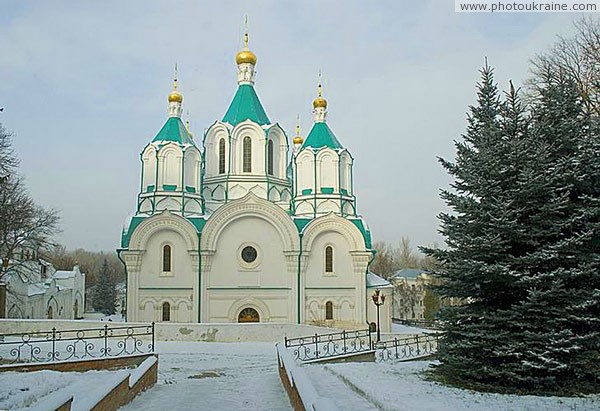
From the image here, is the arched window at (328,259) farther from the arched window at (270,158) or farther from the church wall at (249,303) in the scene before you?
the arched window at (270,158)

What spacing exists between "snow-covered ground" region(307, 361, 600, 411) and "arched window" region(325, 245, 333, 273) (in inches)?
750

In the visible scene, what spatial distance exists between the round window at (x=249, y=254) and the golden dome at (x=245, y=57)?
36.9ft

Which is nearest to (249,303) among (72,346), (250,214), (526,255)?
(250,214)

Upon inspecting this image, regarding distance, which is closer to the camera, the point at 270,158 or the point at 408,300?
the point at 270,158

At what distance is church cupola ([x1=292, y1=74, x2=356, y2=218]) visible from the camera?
3381 centimetres

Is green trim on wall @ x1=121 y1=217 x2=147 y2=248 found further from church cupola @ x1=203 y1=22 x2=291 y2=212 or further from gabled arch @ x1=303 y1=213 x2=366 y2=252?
gabled arch @ x1=303 y1=213 x2=366 y2=252

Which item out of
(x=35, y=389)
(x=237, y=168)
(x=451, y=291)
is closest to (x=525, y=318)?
(x=451, y=291)

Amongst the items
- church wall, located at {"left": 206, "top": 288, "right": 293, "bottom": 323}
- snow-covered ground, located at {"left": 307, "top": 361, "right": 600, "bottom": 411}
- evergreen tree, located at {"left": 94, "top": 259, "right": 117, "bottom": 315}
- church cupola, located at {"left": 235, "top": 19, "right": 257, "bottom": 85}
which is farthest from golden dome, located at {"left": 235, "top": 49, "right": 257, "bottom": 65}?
evergreen tree, located at {"left": 94, "top": 259, "right": 117, "bottom": 315}

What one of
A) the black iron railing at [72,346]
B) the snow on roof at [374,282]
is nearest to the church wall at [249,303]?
the snow on roof at [374,282]

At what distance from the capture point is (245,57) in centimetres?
3584

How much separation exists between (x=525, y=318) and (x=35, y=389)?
7.87 m

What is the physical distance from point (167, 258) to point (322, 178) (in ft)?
30.5

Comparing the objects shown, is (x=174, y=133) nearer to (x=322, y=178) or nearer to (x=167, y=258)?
(x=167, y=258)

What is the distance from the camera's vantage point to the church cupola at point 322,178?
33.8m
